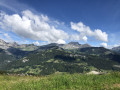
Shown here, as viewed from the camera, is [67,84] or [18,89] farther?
[67,84]

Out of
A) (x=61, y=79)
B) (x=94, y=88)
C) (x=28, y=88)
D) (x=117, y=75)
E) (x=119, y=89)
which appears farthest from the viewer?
(x=117, y=75)

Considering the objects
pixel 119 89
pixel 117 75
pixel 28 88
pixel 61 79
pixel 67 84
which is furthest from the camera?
pixel 117 75

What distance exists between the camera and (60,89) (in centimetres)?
988

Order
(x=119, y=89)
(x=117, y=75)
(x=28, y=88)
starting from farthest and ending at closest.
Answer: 1. (x=117, y=75)
2. (x=28, y=88)
3. (x=119, y=89)

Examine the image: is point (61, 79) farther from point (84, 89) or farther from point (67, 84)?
point (84, 89)

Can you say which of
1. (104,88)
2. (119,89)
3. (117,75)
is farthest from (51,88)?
(117,75)

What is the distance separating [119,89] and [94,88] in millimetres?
1777

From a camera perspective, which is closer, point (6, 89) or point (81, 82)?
point (6, 89)

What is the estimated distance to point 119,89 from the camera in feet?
30.1

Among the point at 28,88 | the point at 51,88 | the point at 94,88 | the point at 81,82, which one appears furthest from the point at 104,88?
the point at 28,88

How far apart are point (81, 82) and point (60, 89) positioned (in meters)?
2.49

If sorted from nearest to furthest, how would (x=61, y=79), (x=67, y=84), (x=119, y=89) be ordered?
(x=119, y=89) < (x=67, y=84) < (x=61, y=79)

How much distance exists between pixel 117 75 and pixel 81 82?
4734 millimetres

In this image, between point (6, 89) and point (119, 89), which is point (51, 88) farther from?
point (119, 89)
